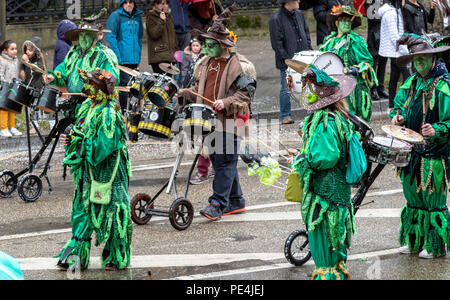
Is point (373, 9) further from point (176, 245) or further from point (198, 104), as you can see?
point (176, 245)

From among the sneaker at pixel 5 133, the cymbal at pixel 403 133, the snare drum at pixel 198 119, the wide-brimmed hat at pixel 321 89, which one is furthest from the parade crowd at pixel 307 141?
the sneaker at pixel 5 133

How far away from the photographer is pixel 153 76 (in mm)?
9344

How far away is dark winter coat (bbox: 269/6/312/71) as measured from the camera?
1471 cm

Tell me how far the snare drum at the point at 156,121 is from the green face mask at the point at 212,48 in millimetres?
932

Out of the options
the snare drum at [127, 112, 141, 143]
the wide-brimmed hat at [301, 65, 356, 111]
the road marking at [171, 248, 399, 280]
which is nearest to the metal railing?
the snare drum at [127, 112, 141, 143]

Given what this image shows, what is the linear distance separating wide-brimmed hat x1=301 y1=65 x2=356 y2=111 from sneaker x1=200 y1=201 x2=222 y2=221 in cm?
290

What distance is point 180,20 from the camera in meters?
15.9

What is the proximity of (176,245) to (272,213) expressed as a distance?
156 cm

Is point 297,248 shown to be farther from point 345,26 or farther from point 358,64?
point 345,26

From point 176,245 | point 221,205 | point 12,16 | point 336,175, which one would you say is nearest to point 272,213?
point 221,205

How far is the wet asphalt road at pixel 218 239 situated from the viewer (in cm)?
789

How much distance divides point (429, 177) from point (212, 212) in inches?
101

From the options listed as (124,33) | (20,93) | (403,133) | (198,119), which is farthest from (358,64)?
(124,33)

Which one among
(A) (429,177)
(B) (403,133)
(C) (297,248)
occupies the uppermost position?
(B) (403,133)
